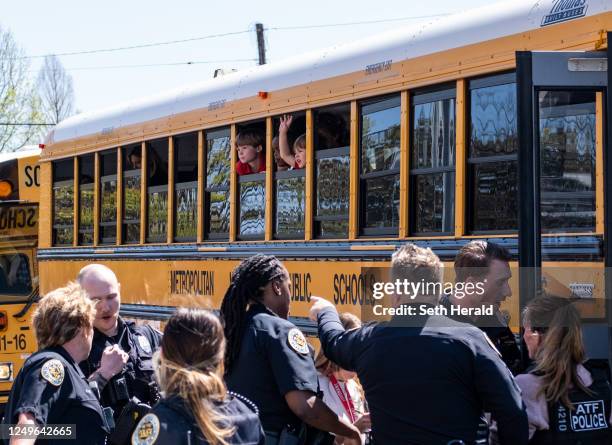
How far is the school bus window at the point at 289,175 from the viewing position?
7.24 meters

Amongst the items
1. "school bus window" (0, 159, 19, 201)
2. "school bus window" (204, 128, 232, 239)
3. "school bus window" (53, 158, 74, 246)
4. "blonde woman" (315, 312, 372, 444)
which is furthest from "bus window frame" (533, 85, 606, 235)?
"school bus window" (0, 159, 19, 201)

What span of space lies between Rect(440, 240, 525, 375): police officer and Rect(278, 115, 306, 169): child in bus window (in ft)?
8.27

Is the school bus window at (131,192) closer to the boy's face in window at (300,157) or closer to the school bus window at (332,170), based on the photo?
the boy's face in window at (300,157)

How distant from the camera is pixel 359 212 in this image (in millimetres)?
6723

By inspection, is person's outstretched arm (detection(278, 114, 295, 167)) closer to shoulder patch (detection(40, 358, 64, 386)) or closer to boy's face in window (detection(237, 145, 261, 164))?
boy's face in window (detection(237, 145, 261, 164))

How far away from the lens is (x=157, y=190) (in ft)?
29.5

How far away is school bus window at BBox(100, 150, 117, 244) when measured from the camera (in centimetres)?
970

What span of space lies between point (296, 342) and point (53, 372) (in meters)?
0.82

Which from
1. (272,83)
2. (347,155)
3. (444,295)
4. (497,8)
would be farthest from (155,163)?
(444,295)

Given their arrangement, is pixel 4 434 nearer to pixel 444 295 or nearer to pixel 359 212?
pixel 444 295

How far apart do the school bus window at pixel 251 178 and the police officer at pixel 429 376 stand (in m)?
3.71

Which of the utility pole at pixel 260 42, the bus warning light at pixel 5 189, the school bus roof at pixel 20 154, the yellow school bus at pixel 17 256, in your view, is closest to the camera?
the yellow school bus at pixel 17 256

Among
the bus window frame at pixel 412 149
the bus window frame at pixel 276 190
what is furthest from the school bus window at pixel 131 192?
the bus window frame at pixel 412 149

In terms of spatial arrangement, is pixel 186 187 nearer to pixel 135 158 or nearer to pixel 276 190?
pixel 135 158
